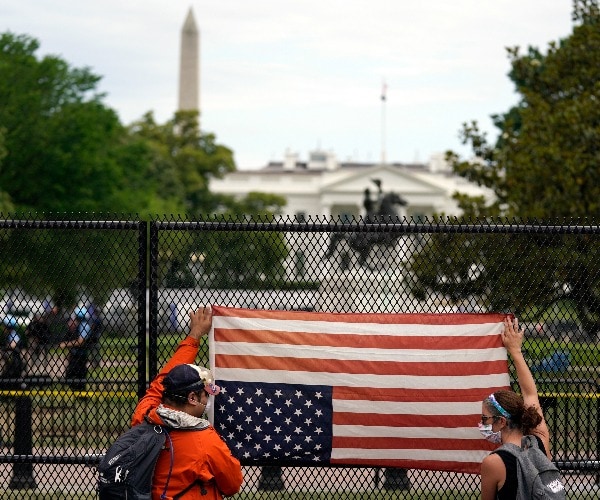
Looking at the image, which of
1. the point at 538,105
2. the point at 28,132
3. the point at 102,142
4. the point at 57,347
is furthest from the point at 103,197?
the point at 57,347

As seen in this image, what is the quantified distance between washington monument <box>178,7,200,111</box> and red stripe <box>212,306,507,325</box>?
407 feet

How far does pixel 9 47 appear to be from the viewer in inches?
1928

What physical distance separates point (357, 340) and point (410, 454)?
792 millimetres

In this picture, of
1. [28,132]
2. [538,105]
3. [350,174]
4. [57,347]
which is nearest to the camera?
[57,347]

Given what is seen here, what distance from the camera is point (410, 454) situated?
7.45 m

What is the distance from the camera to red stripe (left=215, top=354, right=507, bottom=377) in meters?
7.47

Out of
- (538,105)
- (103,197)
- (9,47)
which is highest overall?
(9,47)

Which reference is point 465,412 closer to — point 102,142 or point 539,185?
point 539,185

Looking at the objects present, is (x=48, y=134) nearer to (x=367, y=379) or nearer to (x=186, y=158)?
(x=367, y=379)

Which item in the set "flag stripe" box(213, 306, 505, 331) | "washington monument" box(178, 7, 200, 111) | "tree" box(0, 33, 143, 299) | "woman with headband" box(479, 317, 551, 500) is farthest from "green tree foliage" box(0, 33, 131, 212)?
"washington monument" box(178, 7, 200, 111)

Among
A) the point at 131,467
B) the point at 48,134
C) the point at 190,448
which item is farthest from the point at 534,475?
the point at 48,134

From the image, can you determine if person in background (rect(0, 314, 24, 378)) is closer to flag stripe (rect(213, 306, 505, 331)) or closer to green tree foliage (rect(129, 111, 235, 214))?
flag stripe (rect(213, 306, 505, 331))

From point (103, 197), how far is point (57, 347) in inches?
1756

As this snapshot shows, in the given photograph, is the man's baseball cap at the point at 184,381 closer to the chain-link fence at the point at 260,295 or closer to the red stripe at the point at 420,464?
the chain-link fence at the point at 260,295
